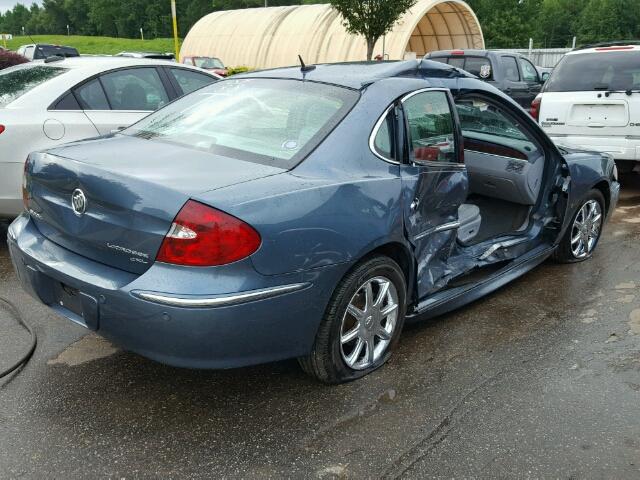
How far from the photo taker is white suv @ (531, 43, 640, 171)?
720cm

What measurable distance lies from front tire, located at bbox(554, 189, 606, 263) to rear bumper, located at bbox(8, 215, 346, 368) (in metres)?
2.80

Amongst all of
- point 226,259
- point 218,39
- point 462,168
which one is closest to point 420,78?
point 462,168

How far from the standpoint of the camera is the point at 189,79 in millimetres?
6309

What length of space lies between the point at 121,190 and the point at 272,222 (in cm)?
66

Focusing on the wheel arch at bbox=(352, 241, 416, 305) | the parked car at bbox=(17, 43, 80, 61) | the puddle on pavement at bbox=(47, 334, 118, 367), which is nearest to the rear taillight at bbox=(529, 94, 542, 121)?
the wheel arch at bbox=(352, 241, 416, 305)

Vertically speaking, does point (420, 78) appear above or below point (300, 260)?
above

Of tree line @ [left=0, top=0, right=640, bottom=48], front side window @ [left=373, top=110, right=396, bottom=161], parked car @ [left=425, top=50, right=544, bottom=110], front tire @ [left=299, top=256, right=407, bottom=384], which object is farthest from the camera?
tree line @ [left=0, top=0, right=640, bottom=48]

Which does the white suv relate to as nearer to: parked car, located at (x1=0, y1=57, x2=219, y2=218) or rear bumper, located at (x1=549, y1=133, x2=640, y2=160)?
rear bumper, located at (x1=549, y1=133, x2=640, y2=160)

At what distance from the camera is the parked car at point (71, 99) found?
4.88 meters

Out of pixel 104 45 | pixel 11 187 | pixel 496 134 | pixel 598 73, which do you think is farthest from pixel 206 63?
pixel 104 45

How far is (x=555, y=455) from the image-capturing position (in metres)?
2.66

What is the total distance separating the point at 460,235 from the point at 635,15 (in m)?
80.4

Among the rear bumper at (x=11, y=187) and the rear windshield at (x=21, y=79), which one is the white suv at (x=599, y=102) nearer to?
the rear windshield at (x=21, y=79)

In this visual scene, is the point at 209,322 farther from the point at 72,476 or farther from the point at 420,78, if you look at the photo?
the point at 420,78
